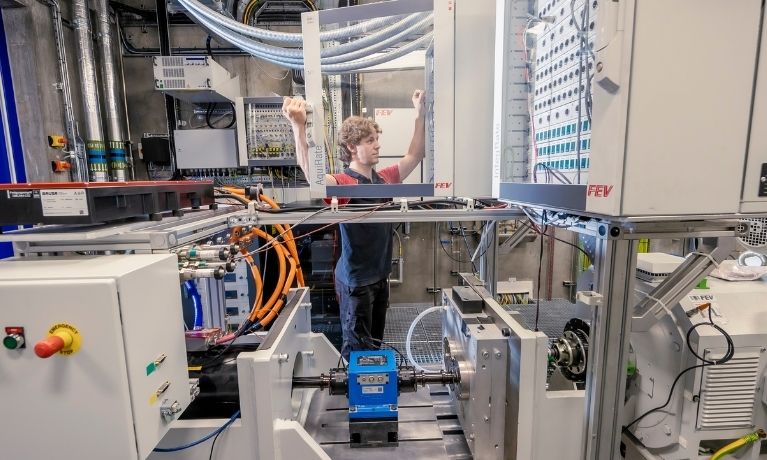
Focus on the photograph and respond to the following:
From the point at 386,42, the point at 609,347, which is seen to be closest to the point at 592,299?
the point at 609,347

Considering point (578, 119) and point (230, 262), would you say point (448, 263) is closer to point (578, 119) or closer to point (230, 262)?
point (578, 119)

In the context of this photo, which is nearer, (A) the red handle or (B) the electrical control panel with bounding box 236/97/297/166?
(A) the red handle

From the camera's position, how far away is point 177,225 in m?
0.90

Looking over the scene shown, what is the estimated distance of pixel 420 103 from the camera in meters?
1.47

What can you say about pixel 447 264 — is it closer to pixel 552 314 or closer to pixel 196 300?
pixel 552 314

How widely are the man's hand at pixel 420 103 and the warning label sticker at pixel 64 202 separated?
115 cm

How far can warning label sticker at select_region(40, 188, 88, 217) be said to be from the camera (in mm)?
689

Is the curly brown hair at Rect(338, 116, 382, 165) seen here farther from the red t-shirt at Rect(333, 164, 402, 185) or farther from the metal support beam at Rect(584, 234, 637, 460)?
the metal support beam at Rect(584, 234, 637, 460)

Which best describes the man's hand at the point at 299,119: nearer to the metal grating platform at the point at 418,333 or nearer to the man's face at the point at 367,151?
the man's face at the point at 367,151

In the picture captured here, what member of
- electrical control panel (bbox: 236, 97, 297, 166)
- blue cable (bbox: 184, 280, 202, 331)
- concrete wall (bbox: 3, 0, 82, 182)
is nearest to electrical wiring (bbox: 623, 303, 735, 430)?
blue cable (bbox: 184, 280, 202, 331)

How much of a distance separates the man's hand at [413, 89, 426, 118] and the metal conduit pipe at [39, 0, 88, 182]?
8.82 ft

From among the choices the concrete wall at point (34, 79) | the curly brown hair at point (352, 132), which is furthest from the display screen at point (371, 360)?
the concrete wall at point (34, 79)

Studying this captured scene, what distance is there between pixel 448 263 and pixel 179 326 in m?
3.03

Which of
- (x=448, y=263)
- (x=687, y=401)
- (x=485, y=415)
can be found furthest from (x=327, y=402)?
(x=448, y=263)
